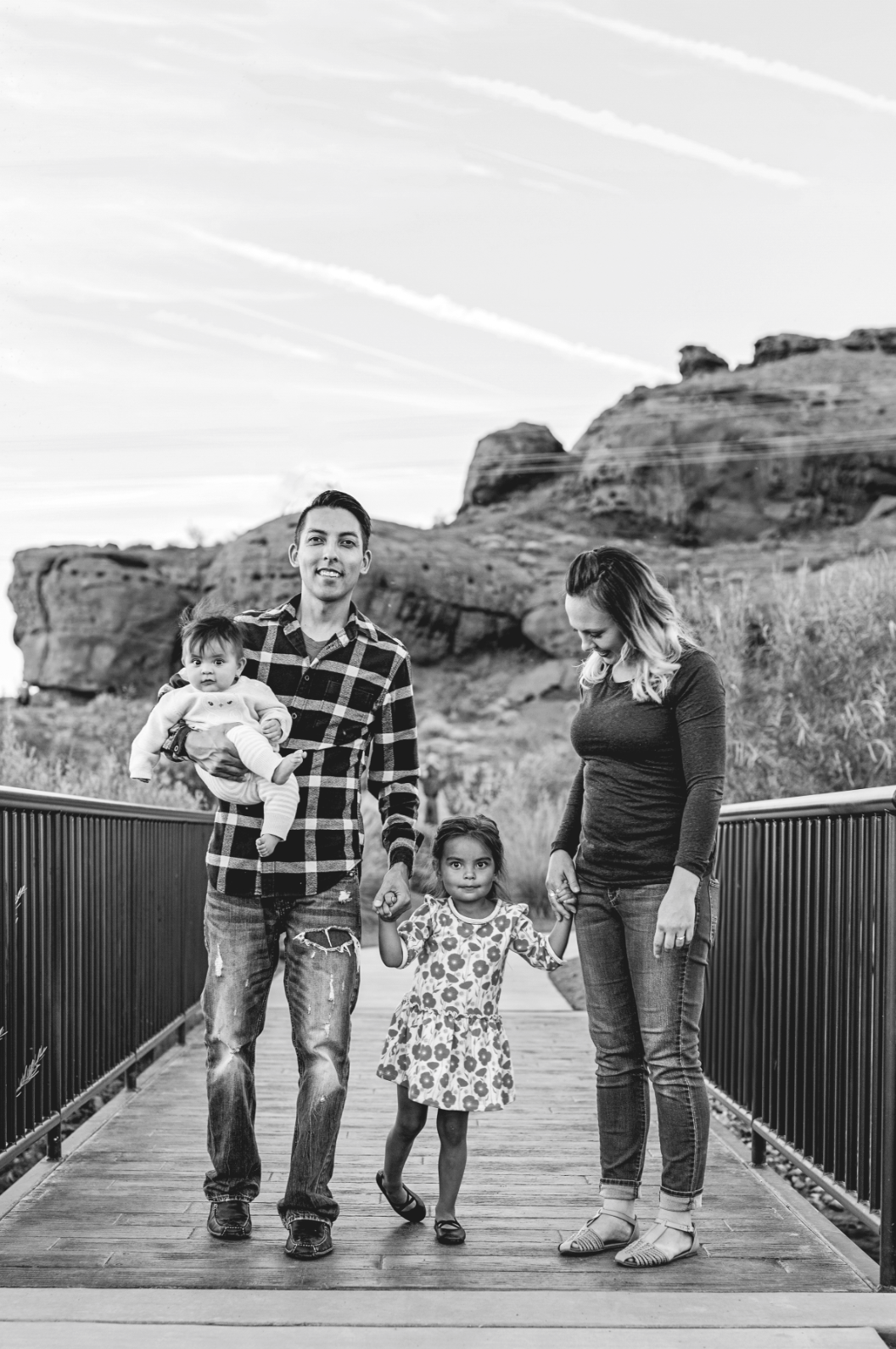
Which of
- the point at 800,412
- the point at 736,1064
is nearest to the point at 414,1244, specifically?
the point at 736,1064

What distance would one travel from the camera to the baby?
369 centimetres

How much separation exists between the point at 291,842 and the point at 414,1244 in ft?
3.92

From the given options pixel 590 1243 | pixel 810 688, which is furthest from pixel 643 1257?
pixel 810 688

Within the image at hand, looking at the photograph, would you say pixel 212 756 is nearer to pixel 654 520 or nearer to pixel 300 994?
pixel 300 994

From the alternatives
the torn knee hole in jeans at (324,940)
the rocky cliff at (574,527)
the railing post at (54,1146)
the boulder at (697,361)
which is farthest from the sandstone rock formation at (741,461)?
the torn knee hole in jeans at (324,940)

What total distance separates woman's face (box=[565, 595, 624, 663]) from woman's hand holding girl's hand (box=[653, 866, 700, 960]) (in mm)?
629

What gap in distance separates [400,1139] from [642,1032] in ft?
2.52

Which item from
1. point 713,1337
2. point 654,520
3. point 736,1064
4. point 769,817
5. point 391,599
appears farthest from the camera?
point 654,520

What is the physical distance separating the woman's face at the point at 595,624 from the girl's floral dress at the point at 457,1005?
809mm

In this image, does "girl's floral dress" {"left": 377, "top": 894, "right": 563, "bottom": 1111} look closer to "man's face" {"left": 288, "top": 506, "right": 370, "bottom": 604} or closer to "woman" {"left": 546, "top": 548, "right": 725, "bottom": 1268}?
"woman" {"left": 546, "top": 548, "right": 725, "bottom": 1268}

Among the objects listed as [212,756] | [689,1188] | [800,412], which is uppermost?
[800,412]

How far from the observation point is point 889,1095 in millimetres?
3494

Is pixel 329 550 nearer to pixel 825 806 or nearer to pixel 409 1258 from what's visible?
pixel 825 806

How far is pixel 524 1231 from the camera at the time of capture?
4.20 metres
